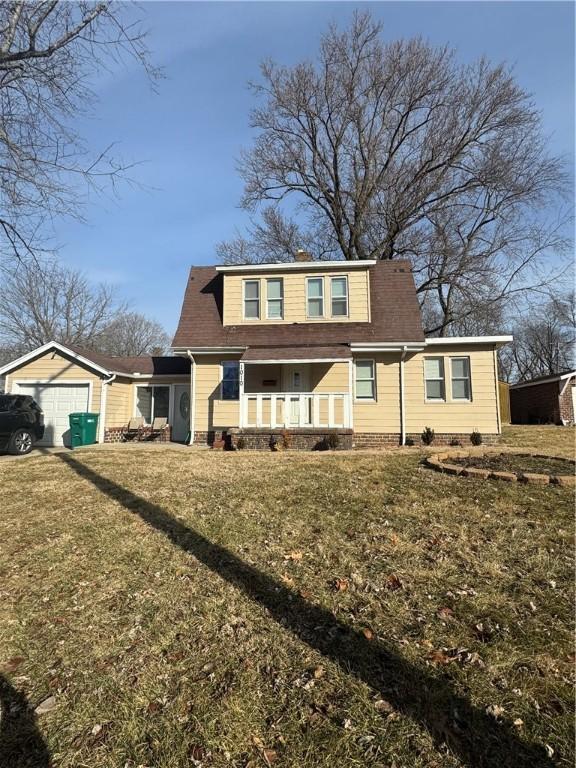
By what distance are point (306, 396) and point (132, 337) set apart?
37889mm

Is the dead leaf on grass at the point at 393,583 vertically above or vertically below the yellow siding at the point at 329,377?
below

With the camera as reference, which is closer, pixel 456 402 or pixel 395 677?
pixel 395 677

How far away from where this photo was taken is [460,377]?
13.9 m

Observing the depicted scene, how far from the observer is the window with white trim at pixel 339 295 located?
14859mm

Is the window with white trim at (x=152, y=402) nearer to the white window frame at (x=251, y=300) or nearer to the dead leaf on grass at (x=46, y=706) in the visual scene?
the white window frame at (x=251, y=300)

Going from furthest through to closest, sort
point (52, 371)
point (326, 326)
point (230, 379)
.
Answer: point (52, 371) < point (326, 326) < point (230, 379)

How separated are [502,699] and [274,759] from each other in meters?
1.35

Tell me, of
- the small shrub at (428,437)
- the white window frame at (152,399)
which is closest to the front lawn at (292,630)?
the small shrub at (428,437)

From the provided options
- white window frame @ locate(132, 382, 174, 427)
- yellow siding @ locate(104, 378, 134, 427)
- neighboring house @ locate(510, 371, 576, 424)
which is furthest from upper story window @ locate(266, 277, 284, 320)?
neighboring house @ locate(510, 371, 576, 424)

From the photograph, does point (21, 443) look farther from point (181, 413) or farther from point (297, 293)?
point (297, 293)

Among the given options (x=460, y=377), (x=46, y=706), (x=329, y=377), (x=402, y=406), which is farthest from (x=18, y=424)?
(x=460, y=377)

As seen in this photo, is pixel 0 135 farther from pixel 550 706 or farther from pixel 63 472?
pixel 550 706

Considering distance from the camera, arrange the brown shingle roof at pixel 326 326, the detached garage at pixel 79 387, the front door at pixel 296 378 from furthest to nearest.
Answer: the detached garage at pixel 79 387
the front door at pixel 296 378
the brown shingle roof at pixel 326 326

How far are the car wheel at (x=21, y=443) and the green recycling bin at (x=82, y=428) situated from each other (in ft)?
3.97
